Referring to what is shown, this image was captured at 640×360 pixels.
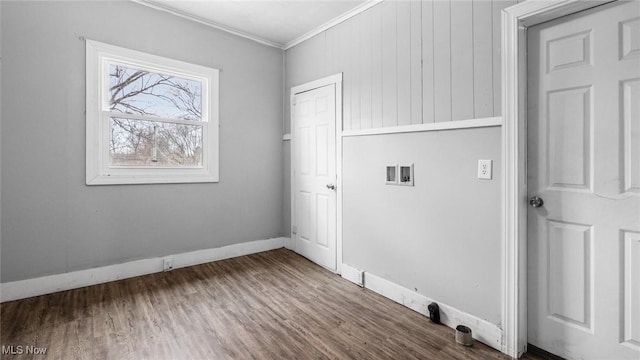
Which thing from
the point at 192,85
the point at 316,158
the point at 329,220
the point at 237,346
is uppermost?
the point at 192,85

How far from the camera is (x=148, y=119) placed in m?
3.05

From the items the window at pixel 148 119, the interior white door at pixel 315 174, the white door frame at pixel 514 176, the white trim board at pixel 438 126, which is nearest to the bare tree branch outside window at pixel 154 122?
the window at pixel 148 119

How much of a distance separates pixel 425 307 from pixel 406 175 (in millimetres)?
1054

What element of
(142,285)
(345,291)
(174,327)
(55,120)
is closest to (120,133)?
(55,120)

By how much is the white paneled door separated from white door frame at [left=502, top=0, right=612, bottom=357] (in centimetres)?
7

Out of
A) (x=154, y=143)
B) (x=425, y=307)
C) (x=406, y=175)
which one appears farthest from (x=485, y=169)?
(x=154, y=143)

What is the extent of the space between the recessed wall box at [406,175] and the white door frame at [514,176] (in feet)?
2.26

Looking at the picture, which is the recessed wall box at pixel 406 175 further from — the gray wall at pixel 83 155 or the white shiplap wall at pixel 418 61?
the gray wall at pixel 83 155

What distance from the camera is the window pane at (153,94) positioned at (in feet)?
9.53

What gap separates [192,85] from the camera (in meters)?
3.37

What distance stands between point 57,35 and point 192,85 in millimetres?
1171

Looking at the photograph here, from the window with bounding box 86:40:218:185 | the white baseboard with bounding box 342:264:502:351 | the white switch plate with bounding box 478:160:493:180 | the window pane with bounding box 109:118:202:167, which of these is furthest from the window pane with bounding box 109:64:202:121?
the white switch plate with bounding box 478:160:493:180

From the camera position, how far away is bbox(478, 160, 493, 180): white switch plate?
6.31 feet

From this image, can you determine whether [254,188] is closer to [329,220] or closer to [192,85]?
[329,220]
